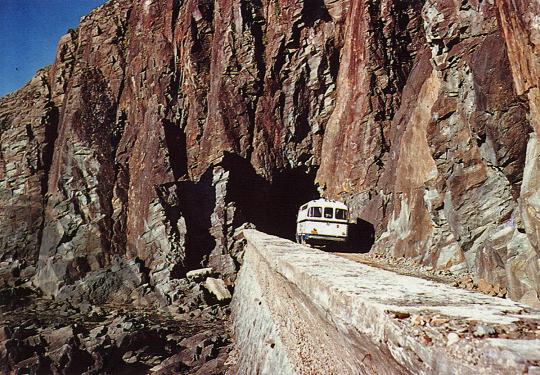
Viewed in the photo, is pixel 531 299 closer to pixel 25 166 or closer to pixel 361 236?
pixel 361 236

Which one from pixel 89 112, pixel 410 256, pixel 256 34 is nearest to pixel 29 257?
pixel 89 112

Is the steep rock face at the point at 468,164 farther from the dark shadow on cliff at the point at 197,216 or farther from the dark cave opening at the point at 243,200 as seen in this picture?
the dark shadow on cliff at the point at 197,216

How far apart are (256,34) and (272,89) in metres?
5.81

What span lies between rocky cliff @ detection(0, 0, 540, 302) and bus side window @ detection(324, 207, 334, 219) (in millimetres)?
2939

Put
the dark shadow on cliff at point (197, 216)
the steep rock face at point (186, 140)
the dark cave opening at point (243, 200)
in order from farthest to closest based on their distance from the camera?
the steep rock face at point (186, 140)
the dark cave opening at point (243, 200)
the dark shadow on cliff at point (197, 216)

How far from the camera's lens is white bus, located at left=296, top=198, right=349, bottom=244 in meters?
16.4

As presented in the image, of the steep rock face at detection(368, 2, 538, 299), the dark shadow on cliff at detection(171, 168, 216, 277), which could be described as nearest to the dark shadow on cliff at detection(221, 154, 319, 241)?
the dark shadow on cliff at detection(171, 168, 216, 277)

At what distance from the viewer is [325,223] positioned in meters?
16.5

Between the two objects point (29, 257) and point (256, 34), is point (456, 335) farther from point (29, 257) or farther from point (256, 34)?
point (29, 257)

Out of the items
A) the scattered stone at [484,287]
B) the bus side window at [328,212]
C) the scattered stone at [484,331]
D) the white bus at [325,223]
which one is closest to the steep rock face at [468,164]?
the scattered stone at [484,287]

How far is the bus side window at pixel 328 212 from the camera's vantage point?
1672 centimetres

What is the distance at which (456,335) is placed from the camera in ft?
6.56

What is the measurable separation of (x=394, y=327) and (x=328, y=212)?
14645 mm

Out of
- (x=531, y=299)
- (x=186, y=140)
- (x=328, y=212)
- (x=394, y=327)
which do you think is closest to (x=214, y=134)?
(x=186, y=140)
